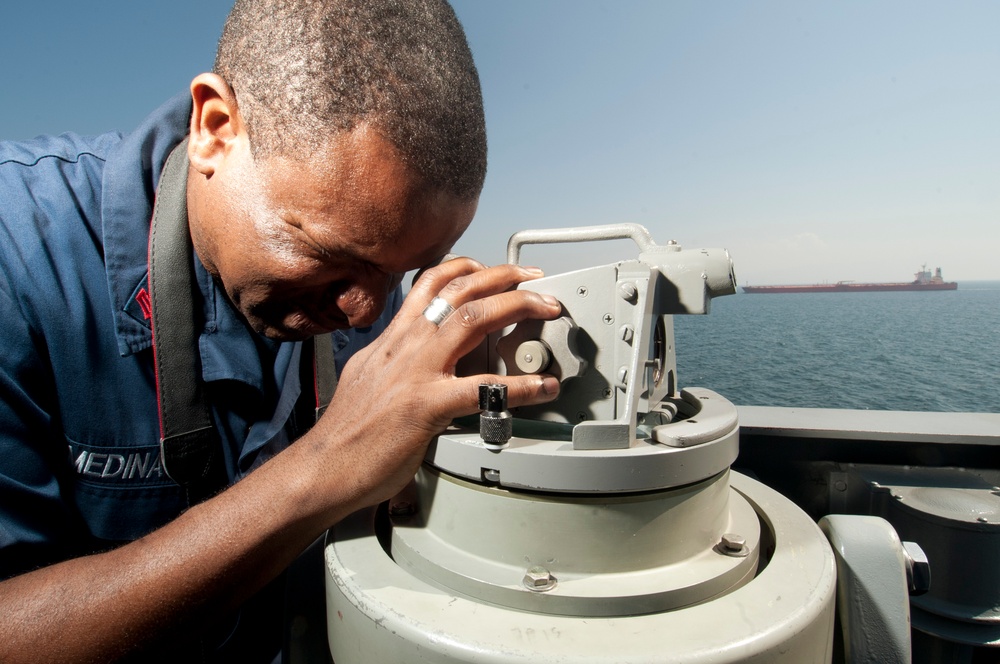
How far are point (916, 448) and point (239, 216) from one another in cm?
228

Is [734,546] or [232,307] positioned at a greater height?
[232,307]

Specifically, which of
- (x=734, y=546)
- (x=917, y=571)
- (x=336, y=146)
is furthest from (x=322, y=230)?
(x=917, y=571)

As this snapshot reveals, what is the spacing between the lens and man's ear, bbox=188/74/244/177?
1096 mm

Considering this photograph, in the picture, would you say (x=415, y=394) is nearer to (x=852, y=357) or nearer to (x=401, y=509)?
(x=401, y=509)

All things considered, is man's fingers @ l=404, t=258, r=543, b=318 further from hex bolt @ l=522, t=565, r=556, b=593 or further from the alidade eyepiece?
hex bolt @ l=522, t=565, r=556, b=593

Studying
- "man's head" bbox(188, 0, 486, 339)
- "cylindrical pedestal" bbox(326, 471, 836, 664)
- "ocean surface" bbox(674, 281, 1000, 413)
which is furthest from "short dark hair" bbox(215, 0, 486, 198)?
"ocean surface" bbox(674, 281, 1000, 413)

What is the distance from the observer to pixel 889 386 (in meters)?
12.0

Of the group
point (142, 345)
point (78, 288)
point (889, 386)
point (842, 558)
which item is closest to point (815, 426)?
point (842, 558)

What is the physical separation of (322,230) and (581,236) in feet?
1.81

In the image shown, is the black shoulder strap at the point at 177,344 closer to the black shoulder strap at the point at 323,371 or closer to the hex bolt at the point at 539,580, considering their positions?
the black shoulder strap at the point at 323,371

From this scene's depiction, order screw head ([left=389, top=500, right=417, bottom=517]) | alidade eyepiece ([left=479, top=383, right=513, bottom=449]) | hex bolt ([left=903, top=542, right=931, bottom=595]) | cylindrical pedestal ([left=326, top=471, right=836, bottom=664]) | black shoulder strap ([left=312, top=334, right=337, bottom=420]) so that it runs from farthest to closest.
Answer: black shoulder strap ([left=312, top=334, right=337, bottom=420]) → screw head ([left=389, top=500, right=417, bottom=517]) → hex bolt ([left=903, top=542, right=931, bottom=595]) → alidade eyepiece ([left=479, top=383, right=513, bottom=449]) → cylindrical pedestal ([left=326, top=471, right=836, bottom=664])

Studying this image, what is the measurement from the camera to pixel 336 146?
99 cm

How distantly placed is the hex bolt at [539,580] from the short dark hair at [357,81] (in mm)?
711

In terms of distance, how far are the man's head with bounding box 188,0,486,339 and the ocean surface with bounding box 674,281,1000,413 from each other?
543 centimetres
